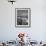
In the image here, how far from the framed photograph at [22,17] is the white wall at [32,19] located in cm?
12

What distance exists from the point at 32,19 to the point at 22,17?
42 cm

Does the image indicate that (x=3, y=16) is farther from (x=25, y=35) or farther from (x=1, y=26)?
(x=25, y=35)

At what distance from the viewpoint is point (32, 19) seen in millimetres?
5719

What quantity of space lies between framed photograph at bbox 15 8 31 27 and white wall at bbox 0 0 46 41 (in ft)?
0.40

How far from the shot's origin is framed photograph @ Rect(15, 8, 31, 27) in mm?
5734

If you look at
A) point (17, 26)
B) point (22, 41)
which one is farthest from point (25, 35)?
point (17, 26)

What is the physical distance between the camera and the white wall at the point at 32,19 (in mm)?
5703

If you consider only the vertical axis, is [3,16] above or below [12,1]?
below

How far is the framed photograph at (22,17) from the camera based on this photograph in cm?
573

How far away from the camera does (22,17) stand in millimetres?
5758

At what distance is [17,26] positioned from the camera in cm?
577

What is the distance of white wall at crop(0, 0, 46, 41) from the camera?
5703 mm

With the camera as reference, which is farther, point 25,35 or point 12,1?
point 12,1

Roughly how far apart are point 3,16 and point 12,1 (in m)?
0.71
